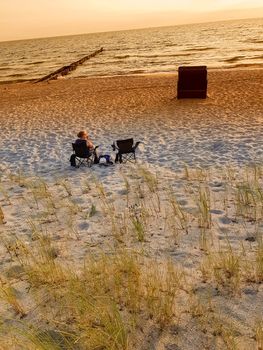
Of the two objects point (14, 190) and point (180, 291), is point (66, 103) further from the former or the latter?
point (180, 291)

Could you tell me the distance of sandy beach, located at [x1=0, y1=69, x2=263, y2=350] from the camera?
143 inches

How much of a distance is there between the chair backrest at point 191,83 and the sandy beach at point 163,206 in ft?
3.43

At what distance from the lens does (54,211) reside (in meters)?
6.30

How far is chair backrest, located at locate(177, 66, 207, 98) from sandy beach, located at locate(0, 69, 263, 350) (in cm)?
105

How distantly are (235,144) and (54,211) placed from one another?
533 centimetres

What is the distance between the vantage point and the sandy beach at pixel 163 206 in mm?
3633

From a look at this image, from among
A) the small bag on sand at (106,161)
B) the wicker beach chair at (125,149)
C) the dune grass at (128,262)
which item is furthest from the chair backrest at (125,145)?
the dune grass at (128,262)

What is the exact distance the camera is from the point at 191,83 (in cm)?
1480

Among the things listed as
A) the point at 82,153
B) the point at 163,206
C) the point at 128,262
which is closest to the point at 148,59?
the point at 82,153

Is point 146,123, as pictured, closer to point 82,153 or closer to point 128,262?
point 82,153

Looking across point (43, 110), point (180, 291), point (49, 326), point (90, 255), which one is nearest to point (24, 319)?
point (49, 326)

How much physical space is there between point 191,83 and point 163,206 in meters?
9.90

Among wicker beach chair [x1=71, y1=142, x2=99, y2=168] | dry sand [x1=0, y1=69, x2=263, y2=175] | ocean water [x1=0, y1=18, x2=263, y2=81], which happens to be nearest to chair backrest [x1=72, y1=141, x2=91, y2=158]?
wicker beach chair [x1=71, y1=142, x2=99, y2=168]

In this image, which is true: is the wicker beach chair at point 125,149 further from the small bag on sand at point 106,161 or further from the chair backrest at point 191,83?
the chair backrest at point 191,83
